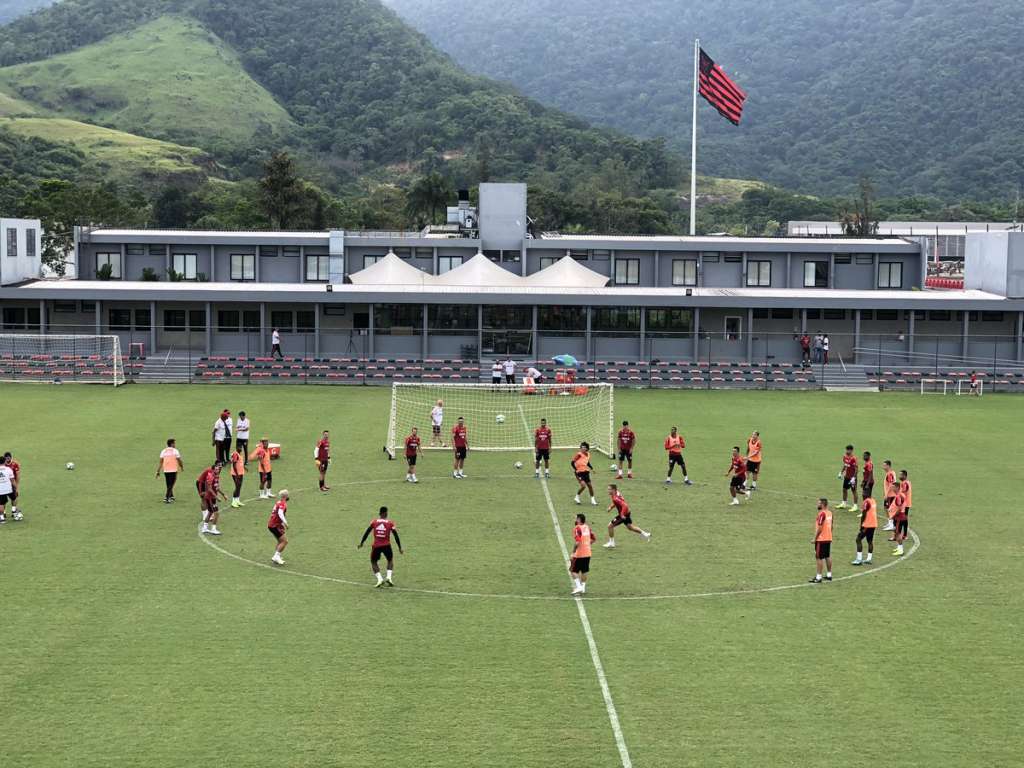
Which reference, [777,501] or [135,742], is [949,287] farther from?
[135,742]

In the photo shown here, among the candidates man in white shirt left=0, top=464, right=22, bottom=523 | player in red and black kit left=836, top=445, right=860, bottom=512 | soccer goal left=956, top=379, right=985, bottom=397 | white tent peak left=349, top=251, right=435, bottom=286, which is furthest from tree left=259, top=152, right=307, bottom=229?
player in red and black kit left=836, top=445, right=860, bottom=512

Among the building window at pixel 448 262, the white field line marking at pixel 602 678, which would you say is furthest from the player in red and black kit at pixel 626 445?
the building window at pixel 448 262

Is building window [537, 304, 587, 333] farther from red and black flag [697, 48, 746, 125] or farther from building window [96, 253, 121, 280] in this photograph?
building window [96, 253, 121, 280]

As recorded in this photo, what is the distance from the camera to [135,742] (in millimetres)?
16484

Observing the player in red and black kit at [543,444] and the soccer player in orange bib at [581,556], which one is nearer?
the soccer player in orange bib at [581,556]

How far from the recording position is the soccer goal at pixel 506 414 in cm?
4350

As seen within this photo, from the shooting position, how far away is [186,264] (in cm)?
7694

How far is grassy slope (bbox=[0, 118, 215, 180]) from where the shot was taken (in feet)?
533

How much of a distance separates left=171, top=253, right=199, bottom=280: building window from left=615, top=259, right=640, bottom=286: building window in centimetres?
2542

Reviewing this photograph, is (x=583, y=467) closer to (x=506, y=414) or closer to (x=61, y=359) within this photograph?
(x=506, y=414)

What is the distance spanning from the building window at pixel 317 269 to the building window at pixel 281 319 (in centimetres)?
906

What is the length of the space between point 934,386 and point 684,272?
64.7 feet

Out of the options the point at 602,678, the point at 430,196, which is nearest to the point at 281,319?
the point at 430,196

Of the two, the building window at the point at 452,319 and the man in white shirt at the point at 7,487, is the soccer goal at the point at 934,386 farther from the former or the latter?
the man in white shirt at the point at 7,487
